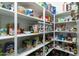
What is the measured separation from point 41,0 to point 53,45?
60cm

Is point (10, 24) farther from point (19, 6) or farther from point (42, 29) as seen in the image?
point (42, 29)

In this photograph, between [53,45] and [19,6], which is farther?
[53,45]

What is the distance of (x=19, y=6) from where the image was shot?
59.6 inches

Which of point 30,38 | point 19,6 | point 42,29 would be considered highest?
point 19,6

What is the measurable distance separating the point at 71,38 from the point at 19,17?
0.71m

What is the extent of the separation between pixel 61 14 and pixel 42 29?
311 mm

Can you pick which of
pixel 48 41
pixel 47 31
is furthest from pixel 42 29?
pixel 48 41

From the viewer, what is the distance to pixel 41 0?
1.58 meters

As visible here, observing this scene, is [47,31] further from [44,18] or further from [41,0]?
[41,0]

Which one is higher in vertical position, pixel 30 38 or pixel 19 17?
pixel 19 17

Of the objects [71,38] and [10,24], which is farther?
[71,38]

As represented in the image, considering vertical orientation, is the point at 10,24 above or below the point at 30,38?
above

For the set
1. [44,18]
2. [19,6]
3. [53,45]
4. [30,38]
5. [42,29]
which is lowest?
[53,45]

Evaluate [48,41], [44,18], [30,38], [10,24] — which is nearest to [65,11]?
[44,18]
